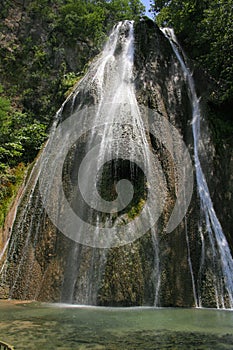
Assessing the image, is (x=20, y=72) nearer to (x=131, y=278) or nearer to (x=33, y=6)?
(x=33, y=6)

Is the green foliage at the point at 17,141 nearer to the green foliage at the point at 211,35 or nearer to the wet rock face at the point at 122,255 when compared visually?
the wet rock face at the point at 122,255

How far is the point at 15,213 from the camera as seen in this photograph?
13.7 metres

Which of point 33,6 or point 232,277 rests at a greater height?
point 33,6

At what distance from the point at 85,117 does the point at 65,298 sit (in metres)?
6.64

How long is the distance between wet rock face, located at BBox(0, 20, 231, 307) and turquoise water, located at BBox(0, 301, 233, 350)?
39.2 inches

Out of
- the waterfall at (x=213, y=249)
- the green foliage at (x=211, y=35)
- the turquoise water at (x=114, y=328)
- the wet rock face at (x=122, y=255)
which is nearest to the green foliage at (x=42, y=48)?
the green foliage at (x=211, y=35)

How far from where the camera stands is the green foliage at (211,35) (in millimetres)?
15555

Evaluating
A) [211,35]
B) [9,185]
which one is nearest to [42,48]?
[211,35]

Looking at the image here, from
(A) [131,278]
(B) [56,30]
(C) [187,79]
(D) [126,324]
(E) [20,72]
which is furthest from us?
(B) [56,30]

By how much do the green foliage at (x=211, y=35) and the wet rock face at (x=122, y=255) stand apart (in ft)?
10.0

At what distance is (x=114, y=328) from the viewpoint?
6621mm

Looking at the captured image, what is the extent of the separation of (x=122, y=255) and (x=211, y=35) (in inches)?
440

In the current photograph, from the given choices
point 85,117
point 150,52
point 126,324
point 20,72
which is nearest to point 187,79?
point 150,52

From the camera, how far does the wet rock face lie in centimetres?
1024
